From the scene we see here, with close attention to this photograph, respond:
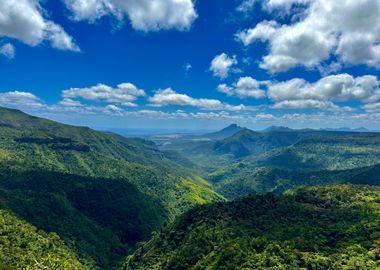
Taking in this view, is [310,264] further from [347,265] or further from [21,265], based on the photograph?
[21,265]

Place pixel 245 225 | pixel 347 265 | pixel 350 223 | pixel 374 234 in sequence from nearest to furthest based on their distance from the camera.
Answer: pixel 347 265 < pixel 374 234 < pixel 350 223 < pixel 245 225

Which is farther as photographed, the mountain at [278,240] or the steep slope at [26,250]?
the steep slope at [26,250]

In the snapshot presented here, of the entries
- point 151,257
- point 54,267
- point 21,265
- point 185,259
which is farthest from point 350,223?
point 21,265

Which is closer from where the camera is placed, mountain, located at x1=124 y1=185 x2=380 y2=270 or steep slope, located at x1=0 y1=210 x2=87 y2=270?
mountain, located at x1=124 y1=185 x2=380 y2=270

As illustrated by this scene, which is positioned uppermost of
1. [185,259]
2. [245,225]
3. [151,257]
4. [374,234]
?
[374,234]
